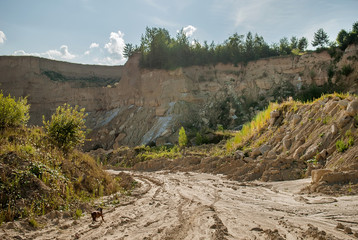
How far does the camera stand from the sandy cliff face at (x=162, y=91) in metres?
30.0

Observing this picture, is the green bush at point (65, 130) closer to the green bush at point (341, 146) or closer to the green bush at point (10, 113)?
the green bush at point (10, 113)

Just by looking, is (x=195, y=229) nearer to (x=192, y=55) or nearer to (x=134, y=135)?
(x=134, y=135)

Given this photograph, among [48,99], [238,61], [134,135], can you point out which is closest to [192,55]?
[238,61]

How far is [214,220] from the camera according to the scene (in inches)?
180

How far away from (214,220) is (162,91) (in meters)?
30.7

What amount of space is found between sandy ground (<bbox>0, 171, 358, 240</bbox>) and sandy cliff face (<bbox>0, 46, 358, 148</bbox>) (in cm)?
2317

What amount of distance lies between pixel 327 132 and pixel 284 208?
5184 mm

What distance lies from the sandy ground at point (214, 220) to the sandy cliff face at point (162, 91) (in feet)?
76.0

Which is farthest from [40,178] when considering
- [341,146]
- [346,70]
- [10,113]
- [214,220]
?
[346,70]

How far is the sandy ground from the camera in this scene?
3.94 m

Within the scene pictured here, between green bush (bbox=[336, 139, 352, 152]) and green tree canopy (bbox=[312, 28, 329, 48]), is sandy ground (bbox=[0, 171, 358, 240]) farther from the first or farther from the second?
green tree canopy (bbox=[312, 28, 329, 48])

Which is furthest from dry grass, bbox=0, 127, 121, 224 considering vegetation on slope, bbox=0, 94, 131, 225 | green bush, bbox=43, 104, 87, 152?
green bush, bbox=43, 104, 87, 152

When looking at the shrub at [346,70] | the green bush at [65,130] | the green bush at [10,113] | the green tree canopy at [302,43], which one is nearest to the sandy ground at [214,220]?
the green bush at [65,130]

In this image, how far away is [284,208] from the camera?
5285 millimetres
